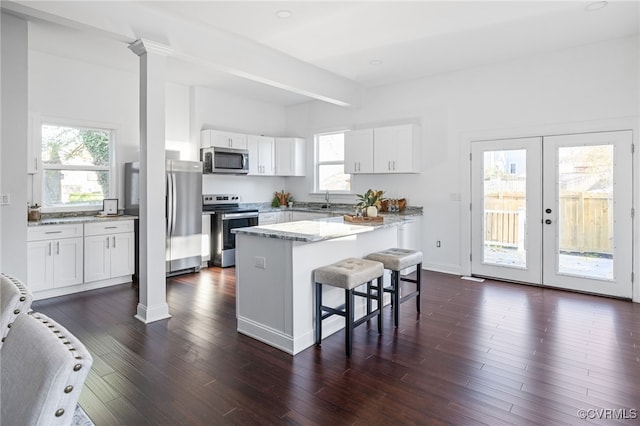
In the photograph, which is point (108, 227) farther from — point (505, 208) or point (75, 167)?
point (505, 208)

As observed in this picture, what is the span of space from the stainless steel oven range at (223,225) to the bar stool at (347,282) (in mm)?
3139

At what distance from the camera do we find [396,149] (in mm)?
5914

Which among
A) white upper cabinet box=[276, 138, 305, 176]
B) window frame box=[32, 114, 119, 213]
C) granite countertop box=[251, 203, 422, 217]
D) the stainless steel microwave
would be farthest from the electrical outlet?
white upper cabinet box=[276, 138, 305, 176]

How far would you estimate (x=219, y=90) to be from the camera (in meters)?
6.61

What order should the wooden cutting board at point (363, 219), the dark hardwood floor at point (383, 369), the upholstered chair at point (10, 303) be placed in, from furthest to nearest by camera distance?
the wooden cutting board at point (363, 219) → the dark hardwood floor at point (383, 369) → the upholstered chair at point (10, 303)

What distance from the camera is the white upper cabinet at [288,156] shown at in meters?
7.28

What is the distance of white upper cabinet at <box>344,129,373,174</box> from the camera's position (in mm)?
6219

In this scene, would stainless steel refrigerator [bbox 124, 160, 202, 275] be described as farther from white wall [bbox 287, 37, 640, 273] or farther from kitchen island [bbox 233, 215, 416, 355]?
white wall [bbox 287, 37, 640, 273]

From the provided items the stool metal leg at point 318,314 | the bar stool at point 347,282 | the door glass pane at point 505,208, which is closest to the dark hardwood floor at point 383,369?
the stool metal leg at point 318,314

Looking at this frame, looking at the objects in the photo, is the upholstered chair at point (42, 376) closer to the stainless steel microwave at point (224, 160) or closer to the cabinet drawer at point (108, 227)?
the cabinet drawer at point (108, 227)

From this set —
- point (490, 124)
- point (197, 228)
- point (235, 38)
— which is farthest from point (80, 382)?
point (490, 124)

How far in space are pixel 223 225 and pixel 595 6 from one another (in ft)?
17.3

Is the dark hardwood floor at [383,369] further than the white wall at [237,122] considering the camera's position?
No

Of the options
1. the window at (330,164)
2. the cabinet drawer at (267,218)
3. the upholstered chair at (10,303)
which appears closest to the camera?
the upholstered chair at (10,303)
